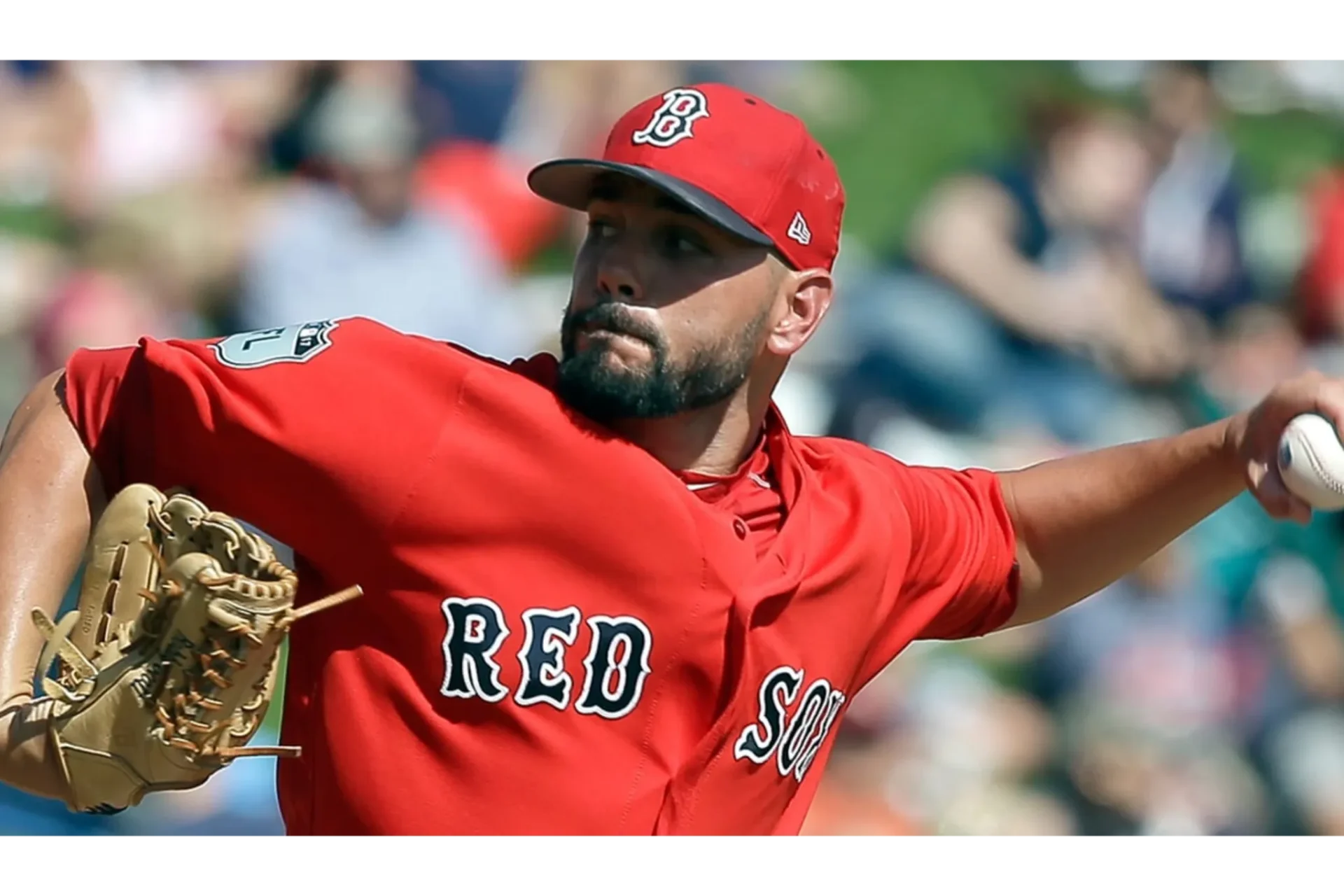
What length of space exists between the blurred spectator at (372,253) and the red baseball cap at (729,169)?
6.49ft

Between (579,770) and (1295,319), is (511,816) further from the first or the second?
(1295,319)

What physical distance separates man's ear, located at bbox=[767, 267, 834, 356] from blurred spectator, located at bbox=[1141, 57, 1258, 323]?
8.95ft

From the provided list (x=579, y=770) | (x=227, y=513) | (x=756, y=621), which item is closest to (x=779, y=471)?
(x=756, y=621)

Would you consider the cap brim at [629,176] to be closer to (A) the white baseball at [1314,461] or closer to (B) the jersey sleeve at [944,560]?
(B) the jersey sleeve at [944,560]

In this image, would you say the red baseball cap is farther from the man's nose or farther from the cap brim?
the man's nose

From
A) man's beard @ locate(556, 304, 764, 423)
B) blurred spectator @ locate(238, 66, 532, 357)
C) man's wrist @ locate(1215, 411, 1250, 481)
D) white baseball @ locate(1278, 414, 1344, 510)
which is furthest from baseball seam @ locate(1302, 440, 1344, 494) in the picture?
blurred spectator @ locate(238, 66, 532, 357)

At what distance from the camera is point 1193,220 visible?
505cm

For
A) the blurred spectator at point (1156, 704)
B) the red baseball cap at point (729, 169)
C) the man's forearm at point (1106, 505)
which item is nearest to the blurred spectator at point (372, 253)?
the blurred spectator at point (1156, 704)

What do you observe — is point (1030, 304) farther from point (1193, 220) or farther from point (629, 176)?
point (629, 176)

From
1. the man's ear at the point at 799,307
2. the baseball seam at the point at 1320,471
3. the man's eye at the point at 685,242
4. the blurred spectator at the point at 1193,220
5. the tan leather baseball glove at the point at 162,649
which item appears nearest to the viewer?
the tan leather baseball glove at the point at 162,649

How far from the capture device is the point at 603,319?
226 cm

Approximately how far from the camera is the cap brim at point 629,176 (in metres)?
2.24

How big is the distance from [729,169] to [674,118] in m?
0.11

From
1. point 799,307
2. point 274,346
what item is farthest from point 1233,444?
point 274,346
